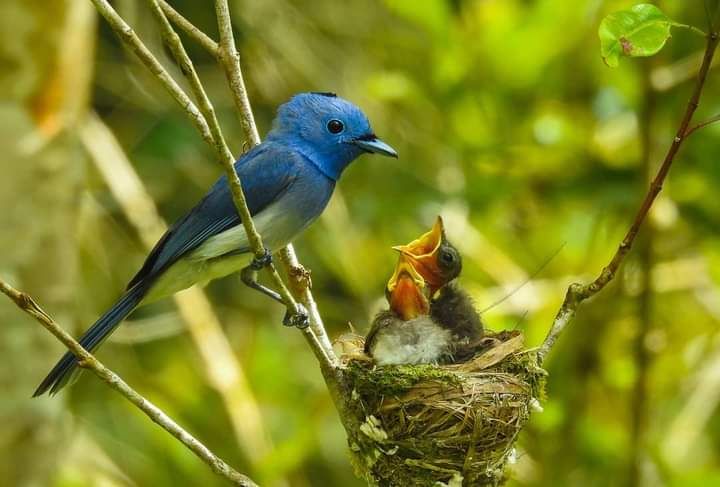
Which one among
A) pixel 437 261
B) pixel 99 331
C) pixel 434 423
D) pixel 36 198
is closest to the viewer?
pixel 434 423

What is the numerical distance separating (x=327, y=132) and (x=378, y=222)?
1.66 meters

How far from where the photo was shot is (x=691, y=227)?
5.87 metres

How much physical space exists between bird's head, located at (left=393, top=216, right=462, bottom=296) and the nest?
0.85 metres

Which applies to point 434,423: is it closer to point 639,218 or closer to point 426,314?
point 426,314

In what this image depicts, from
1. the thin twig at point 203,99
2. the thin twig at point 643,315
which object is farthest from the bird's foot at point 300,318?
the thin twig at point 643,315

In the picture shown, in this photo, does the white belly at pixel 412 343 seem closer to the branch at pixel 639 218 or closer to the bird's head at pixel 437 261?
the bird's head at pixel 437 261

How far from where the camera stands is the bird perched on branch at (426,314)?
4555 mm

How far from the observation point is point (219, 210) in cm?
466

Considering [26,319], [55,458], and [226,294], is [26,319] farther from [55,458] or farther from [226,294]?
[226,294]

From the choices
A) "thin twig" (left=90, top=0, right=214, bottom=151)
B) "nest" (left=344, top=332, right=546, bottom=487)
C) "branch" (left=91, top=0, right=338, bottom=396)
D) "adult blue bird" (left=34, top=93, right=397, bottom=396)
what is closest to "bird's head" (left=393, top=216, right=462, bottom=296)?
"adult blue bird" (left=34, top=93, right=397, bottom=396)

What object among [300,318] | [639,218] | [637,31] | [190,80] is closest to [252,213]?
[300,318]

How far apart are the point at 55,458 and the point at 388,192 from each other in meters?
2.17

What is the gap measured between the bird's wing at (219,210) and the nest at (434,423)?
0.81 m

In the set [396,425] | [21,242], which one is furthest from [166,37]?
[21,242]
